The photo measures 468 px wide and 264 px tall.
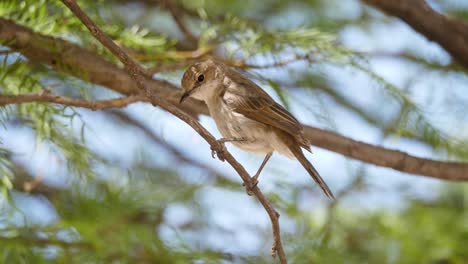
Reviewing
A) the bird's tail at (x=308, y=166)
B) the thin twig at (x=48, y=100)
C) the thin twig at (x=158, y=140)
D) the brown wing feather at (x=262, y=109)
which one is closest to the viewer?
the thin twig at (x=48, y=100)

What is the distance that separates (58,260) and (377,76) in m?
1.55

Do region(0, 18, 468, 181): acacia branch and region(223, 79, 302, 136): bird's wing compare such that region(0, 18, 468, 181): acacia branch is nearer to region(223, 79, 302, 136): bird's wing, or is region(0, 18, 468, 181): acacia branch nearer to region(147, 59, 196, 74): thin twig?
region(147, 59, 196, 74): thin twig

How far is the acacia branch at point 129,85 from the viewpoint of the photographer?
2275 millimetres

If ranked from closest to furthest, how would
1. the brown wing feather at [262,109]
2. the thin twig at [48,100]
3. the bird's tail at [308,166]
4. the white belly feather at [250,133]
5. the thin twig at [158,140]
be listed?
1. the thin twig at [48,100]
2. the bird's tail at [308,166]
3. the brown wing feather at [262,109]
4. the white belly feather at [250,133]
5. the thin twig at [158,140]

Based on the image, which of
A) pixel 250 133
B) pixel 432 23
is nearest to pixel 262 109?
pixel 250 133

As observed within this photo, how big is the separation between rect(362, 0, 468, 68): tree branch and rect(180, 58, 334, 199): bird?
0.86m

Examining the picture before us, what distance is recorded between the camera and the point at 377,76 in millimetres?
2652

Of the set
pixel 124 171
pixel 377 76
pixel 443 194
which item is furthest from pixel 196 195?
pixel 443 194

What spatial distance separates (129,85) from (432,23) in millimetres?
1576

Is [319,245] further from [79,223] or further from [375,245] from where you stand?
[79,223]

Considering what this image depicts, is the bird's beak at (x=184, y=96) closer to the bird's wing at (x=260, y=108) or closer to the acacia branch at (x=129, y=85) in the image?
the acacia branch at (x=129, y=85)

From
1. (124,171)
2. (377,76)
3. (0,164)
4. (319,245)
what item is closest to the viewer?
(0,164)

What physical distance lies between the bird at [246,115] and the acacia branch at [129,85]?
13 cm

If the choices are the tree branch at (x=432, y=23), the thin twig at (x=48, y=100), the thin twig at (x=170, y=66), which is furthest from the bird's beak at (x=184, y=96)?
the tree branch at (x=432, y=23)
